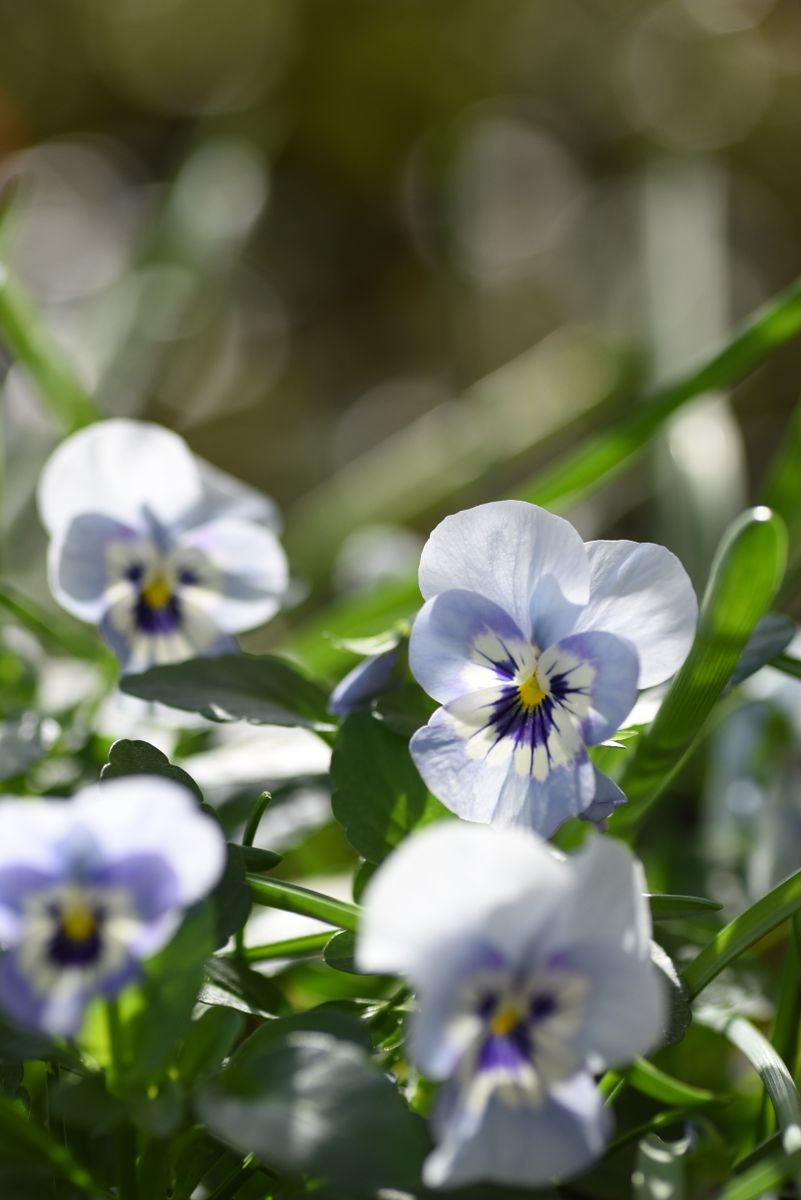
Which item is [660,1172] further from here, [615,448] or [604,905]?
[615,448]

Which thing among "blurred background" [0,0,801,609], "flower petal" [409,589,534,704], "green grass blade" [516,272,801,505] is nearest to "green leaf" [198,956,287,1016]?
"flower petal" [409,589,534,704]

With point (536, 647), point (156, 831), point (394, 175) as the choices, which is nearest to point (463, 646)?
point (536, 647)

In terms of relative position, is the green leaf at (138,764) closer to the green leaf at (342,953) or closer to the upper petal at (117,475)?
the green leaf at (342,953)

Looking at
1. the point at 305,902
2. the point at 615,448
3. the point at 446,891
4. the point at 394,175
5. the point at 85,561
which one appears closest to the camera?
the point at 446,891

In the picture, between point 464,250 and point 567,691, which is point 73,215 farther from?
point 567,691

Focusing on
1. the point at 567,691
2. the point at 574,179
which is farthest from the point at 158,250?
the point at 567,691

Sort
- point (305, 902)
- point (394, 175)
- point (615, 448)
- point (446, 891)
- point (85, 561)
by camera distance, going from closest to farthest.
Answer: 1. point (446, 891)
2. point (305, 902)
3. point (85, 561)
4. point (615, 448)
5. point (394, 175)

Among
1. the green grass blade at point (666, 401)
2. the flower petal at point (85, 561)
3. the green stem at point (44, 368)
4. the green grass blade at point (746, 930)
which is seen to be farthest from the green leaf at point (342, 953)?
the green stem at point (44, 368)

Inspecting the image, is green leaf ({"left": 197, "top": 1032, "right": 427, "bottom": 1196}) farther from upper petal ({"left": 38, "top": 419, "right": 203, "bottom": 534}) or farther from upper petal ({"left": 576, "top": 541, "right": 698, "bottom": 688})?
upper petal ({"left": 38, "top": 419, "right": 203, "bottom": 534})
